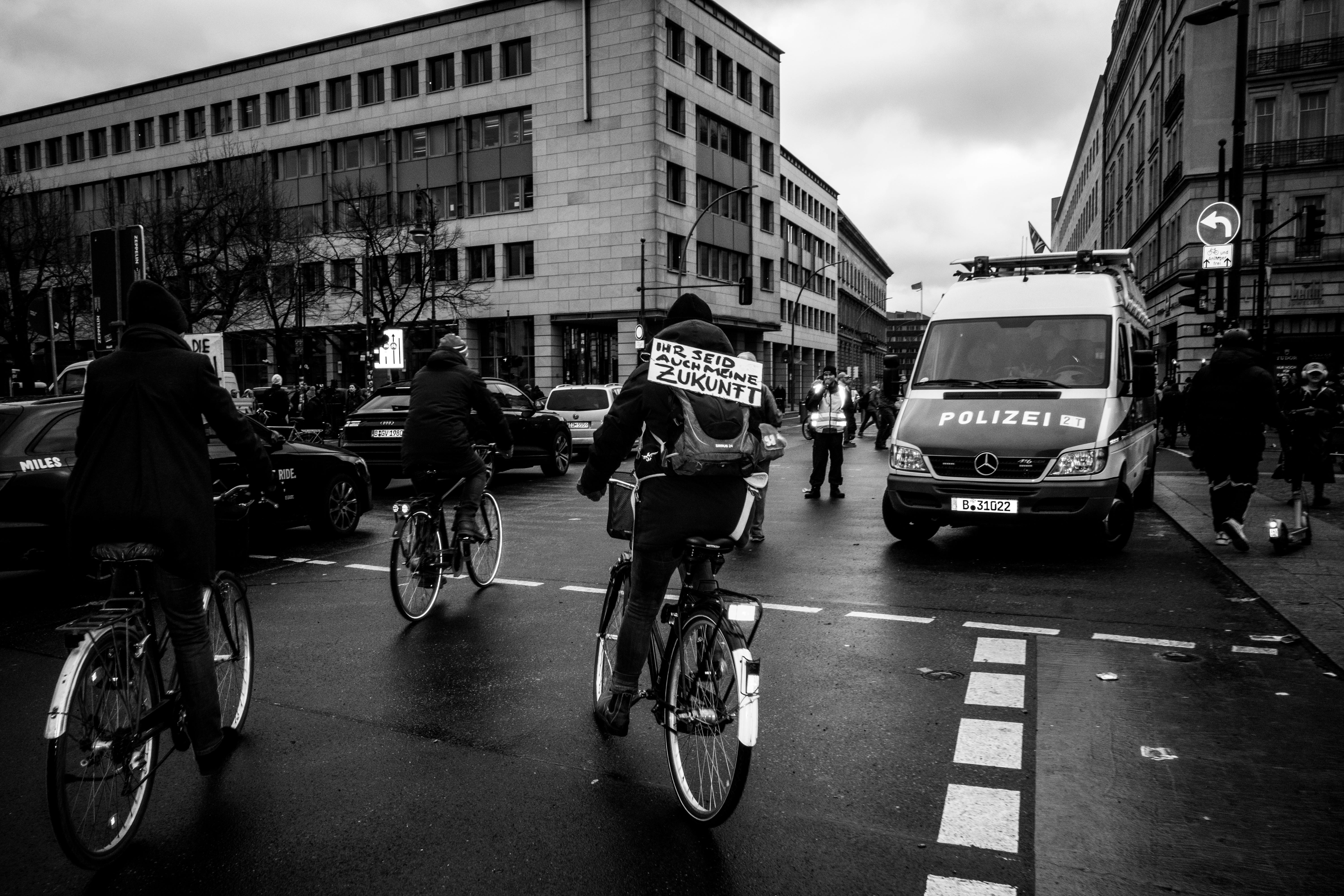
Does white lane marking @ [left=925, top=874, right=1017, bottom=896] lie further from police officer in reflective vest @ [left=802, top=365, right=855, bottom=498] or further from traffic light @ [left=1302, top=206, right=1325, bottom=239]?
traffic light @ [left=1302, top=206, right=1325, bottom=239]

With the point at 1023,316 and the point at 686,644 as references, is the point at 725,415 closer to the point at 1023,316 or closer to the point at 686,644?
the point at 686,644

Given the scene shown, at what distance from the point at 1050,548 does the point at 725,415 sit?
676cm

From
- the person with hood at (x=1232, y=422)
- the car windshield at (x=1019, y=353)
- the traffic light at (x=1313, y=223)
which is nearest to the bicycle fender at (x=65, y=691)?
the car windshield at (x=1019, y=353)

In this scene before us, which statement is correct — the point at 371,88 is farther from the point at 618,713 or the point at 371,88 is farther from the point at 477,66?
the point at 618,713

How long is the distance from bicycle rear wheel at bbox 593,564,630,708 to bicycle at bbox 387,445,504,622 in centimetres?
250

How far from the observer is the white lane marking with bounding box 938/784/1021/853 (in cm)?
342

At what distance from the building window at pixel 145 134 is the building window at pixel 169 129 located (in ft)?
1.93

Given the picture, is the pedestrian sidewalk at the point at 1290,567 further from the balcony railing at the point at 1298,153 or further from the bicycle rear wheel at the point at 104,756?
the balcony railing at the point at 1298,153

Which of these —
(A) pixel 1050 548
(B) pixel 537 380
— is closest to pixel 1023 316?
(A) pixel 1050 548

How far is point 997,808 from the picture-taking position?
3688 millimetres

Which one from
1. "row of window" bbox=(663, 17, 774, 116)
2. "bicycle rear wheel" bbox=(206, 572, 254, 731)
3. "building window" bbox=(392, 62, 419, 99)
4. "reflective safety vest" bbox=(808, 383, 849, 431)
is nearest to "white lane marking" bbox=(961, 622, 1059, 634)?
"bicycle rear wheel" bbox=(206, 572, 254, 731)

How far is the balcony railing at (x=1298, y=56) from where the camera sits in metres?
40.7

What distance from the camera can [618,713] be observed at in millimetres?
4223

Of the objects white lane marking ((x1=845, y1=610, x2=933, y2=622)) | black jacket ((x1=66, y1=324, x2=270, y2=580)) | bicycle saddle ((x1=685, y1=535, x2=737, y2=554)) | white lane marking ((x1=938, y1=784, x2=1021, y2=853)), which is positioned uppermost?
black jacket ((x1=66, y1=324, x2=270, y2=580))
